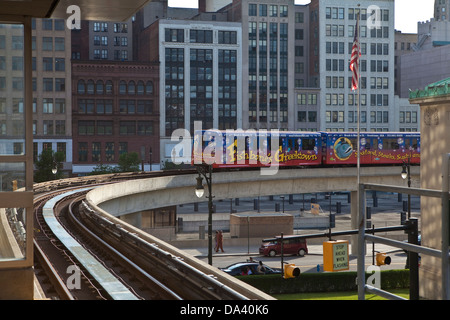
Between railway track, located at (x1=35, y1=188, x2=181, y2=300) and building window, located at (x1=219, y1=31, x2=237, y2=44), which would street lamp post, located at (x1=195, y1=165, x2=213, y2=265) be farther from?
building window, located at (x1=219, y1=31, x2=237, y2=44)

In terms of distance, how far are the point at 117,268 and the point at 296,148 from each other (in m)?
40.6

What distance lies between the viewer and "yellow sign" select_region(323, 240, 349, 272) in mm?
17281

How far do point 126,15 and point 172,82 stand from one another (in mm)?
106570

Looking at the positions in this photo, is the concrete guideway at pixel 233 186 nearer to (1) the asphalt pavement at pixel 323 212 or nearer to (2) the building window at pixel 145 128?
(1) the asphalt pavement at pixel 323 212

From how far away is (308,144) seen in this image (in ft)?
193

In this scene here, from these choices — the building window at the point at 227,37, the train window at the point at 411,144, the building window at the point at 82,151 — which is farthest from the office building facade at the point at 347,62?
the train window at the point at 411,144

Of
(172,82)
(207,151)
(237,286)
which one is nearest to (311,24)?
(172,82)

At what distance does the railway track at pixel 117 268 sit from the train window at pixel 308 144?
32682mm

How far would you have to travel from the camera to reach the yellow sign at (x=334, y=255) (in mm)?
17281

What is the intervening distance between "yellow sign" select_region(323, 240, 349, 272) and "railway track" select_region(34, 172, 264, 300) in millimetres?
3896

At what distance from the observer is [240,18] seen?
399ft

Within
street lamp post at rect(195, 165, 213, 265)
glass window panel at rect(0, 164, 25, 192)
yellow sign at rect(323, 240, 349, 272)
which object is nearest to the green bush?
street lamp post at rect(195, 165, 213, 265)

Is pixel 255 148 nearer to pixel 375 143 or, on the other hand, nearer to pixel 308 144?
pixel 308 144
